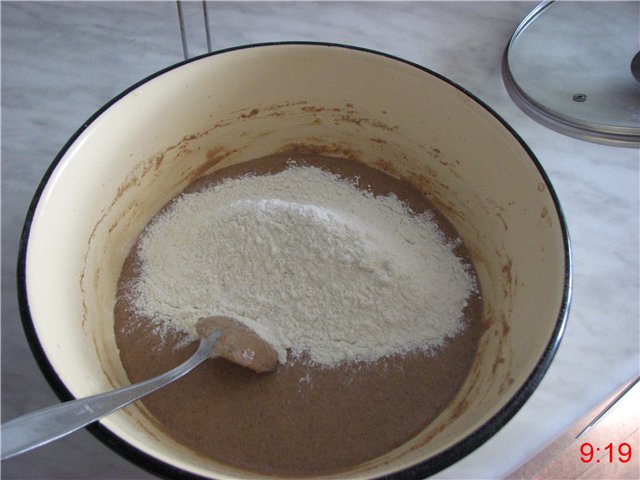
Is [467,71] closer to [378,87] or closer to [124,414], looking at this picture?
[378,87]

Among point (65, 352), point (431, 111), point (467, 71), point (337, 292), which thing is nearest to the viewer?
point (65, 352)

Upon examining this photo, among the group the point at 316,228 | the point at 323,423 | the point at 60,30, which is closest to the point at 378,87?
the point at 316,228

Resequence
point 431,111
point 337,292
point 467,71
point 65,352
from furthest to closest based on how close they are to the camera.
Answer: point 467,71 → point 431,111 → point 337,292 → point 65,352

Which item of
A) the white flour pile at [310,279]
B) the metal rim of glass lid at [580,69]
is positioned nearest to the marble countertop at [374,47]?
the metal rim of glass lid at [580,69]

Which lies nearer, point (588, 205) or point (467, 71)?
point (588, 205)
